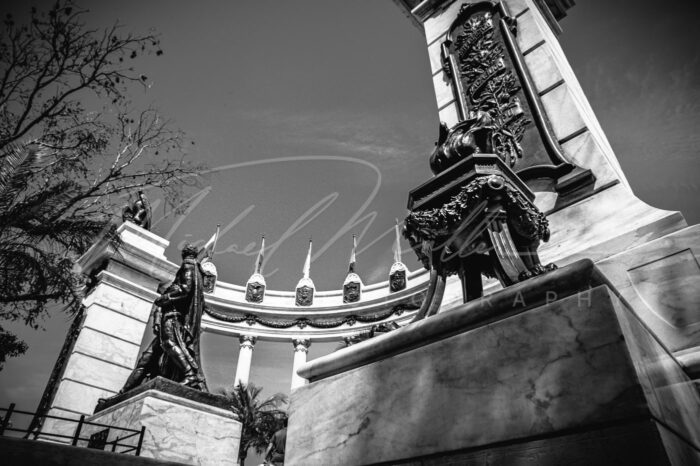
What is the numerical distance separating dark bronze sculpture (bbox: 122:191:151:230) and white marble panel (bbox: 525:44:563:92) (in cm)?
982

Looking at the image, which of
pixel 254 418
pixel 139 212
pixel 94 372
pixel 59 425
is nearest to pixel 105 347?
pixel 94 372

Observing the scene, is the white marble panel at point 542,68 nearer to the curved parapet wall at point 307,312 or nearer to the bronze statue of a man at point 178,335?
the bronze statue of a man at point 178,335

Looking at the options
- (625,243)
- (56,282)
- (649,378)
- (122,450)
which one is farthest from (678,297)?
(56,282)

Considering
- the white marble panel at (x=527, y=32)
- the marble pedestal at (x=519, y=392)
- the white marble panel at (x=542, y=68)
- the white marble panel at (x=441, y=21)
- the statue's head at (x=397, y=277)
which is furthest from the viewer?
the statue's head at (x=397, y=277)

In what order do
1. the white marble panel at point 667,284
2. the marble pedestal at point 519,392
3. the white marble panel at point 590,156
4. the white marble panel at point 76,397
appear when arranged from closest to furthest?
the marble pedestal at point 519,392 < the white marble panel at point 667,284 < the white marble panel at point 590,156 < the white marble panel at point 76,397

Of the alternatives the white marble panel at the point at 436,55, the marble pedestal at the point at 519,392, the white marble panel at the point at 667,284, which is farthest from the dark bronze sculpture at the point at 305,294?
the marble pedestal at the point at 519,392

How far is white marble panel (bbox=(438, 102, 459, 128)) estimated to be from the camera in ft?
20.6

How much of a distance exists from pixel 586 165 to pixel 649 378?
12.1ft

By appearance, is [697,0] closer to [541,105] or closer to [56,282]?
[541,105]

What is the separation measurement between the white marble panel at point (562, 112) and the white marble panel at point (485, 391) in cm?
413

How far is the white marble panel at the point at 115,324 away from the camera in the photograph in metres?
8.11

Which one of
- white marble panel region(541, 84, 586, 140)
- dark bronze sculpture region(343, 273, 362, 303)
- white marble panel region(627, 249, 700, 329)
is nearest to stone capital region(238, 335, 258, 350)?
dark bronze sculpture region(343, 273, 362, 303)

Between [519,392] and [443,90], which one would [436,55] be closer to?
[443,90]

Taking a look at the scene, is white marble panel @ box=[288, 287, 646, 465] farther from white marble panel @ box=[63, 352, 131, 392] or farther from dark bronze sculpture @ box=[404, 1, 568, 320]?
white marble panel @ box=[63, 352, 131, 392]
